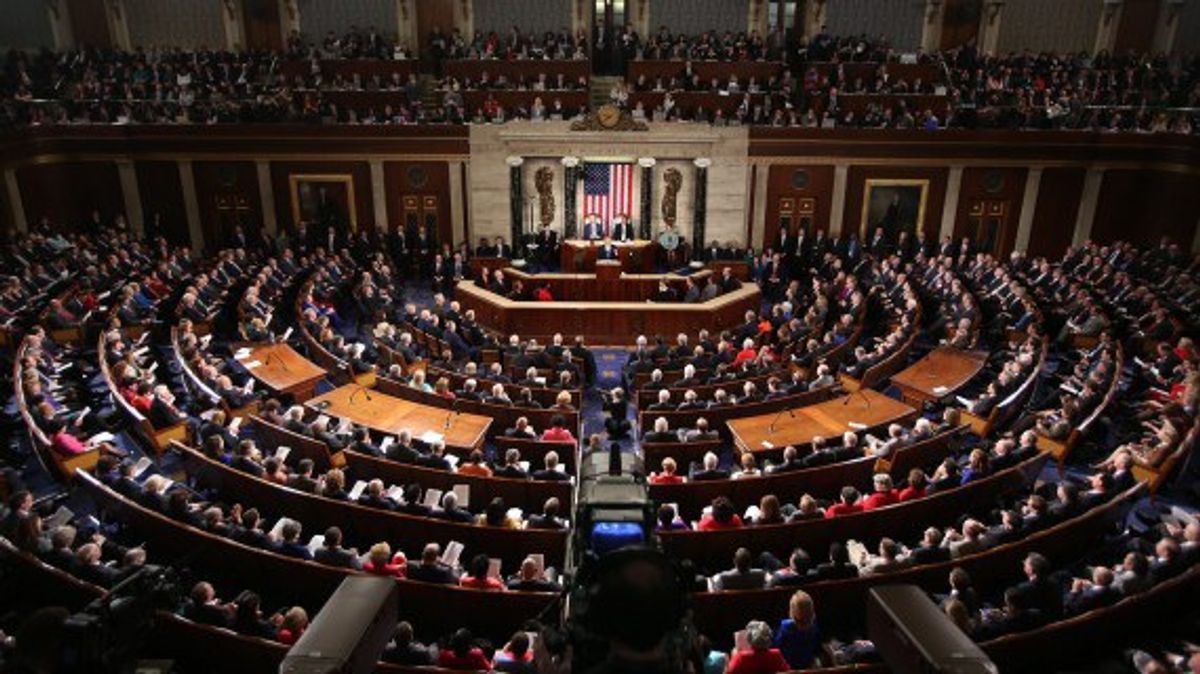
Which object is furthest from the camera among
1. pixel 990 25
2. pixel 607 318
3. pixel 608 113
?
pixel 990 25

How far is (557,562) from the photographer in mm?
7789

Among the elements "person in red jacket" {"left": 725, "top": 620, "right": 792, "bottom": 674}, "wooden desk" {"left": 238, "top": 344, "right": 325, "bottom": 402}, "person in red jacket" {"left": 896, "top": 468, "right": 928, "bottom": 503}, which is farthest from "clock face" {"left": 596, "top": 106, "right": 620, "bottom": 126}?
"person in red jacket" {"left": 725, "top": 620, "right": 792, "bottom": 674}

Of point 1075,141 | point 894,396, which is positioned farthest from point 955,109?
point 894,396

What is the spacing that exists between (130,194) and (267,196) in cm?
330

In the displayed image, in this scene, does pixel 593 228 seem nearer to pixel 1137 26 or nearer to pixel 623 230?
pixel 623 230

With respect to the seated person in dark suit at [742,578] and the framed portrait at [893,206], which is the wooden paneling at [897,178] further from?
the seated person in dark suit at [742,578]

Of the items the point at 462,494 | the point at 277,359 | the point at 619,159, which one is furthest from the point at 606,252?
the point at 462,494

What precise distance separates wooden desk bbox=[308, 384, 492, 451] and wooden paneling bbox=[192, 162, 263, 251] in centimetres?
1163

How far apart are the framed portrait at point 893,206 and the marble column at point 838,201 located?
1.20 ft

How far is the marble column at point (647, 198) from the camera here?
2042 centimetres

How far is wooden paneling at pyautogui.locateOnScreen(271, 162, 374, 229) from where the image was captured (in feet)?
69.1

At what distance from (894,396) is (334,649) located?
1146cm

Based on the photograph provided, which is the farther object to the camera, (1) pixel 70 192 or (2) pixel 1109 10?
(2) pixel 1109 10

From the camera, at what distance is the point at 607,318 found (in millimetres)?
16406
